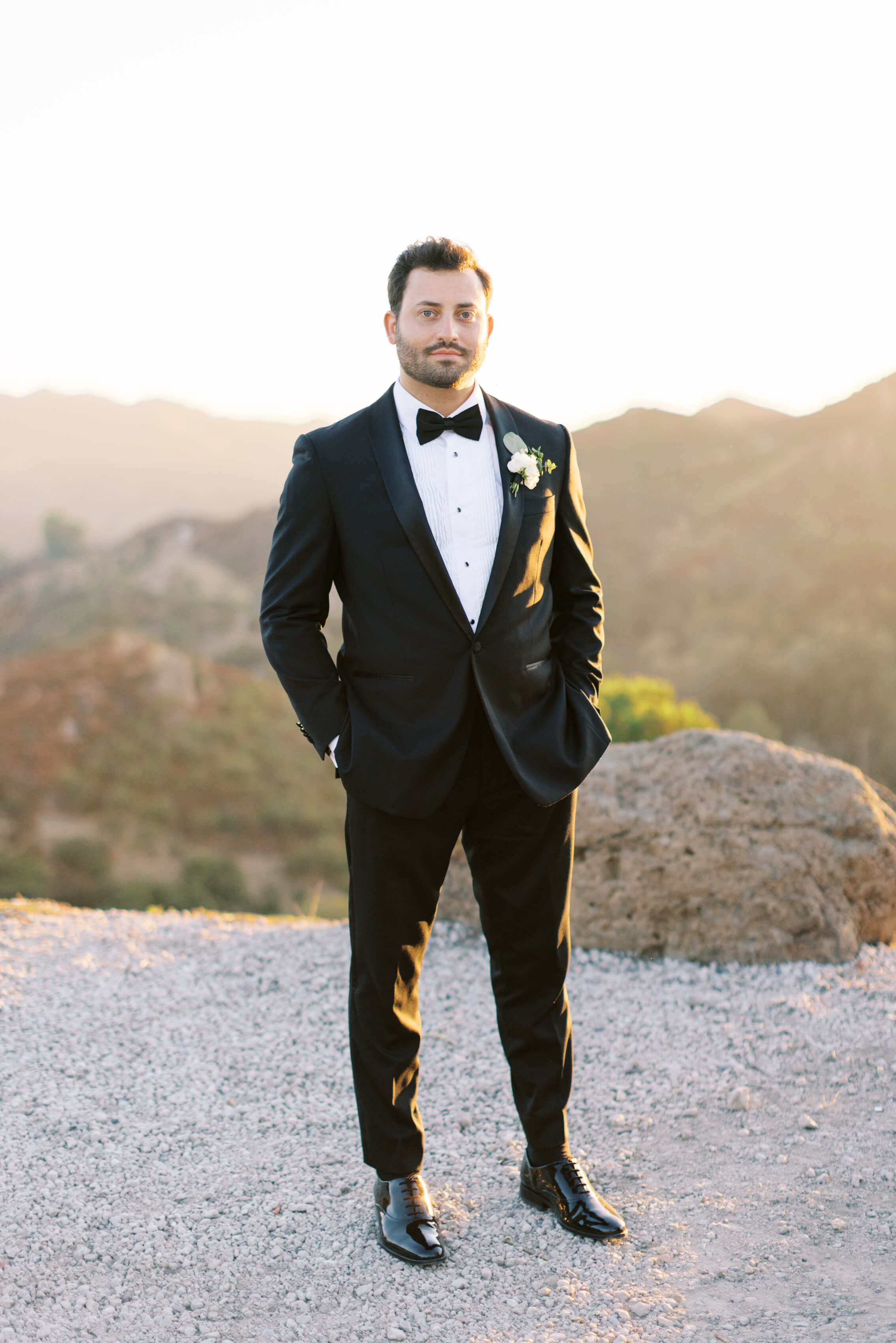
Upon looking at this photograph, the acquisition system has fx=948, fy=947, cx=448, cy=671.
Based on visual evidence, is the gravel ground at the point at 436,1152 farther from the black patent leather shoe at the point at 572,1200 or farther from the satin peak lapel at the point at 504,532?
the satin peak lapel at the point at 504,532

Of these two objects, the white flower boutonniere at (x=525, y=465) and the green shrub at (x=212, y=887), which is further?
the green shrub at (x=212, y=887)

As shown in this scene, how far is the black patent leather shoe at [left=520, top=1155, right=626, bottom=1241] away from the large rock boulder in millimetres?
1955

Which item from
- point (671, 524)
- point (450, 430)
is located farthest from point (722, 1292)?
point (671, 524)

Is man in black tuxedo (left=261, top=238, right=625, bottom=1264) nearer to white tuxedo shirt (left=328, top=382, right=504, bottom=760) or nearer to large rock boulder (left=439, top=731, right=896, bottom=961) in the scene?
white tuxedo shirt (left=328, top=382, right=504, bottom=760)

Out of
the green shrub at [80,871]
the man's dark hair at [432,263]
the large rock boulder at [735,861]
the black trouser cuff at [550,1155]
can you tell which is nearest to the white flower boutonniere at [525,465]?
the man's dark hair at [432,263]

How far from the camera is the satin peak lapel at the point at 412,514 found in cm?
226

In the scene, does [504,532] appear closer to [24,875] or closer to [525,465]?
[525,465]

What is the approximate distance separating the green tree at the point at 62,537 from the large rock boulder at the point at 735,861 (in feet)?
177

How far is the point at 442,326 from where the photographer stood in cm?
228

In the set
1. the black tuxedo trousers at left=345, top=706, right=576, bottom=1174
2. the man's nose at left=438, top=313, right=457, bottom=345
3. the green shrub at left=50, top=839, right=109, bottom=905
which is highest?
the man's nose at left=438, top=313, right=457, bottom=345

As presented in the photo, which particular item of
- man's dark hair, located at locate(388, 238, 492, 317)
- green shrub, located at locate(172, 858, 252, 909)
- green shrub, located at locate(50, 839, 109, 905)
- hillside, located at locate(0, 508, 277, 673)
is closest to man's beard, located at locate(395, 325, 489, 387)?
man's dark hair, located at locate(388, 238, 492, 317)

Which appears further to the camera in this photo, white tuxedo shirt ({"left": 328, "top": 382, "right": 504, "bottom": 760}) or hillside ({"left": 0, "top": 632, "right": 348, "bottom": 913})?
hillside ({"left": 0, "top": 632, "right": 348, "bottom": 913})

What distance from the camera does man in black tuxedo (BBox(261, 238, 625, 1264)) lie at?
2285 mm

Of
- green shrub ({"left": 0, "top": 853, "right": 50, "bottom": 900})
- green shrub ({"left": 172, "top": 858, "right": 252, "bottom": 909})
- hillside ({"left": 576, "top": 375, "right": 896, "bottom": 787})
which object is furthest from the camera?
hillside ({"left": 576, "top": 375, "right": 896, "bottom": 787})
